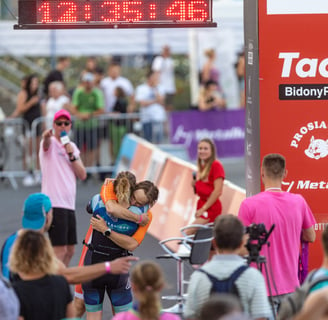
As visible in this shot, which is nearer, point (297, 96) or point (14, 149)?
point (297, 96)

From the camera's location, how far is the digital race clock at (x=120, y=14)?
9.69 m

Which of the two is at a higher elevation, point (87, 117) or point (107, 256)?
point (87, 117)

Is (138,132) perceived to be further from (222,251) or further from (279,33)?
(222,251)

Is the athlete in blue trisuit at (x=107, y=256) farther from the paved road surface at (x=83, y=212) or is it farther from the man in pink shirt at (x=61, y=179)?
the man in pink shirt at (x=61, y=179)

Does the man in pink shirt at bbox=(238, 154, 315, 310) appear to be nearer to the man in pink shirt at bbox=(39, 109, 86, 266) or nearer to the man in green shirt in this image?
the man in pink shirt at bbox=(39, 109, 86, 266)

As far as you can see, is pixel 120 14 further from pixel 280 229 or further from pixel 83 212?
pixel 83 212

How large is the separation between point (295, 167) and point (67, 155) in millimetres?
3080

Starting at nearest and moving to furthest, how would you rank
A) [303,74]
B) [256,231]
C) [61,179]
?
[256,231]
[303,74]
[61,179]

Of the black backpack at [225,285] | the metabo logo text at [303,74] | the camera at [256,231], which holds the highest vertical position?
the metabo logo text at [303,74]

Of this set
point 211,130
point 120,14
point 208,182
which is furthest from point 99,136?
point 120,14

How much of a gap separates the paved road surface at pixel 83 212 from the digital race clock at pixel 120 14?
107 inches

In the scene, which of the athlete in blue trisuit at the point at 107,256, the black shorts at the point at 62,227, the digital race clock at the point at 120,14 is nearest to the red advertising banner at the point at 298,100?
the digital race clock at the point at 120,14

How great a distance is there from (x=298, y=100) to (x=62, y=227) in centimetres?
327

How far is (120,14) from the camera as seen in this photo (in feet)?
31.9
